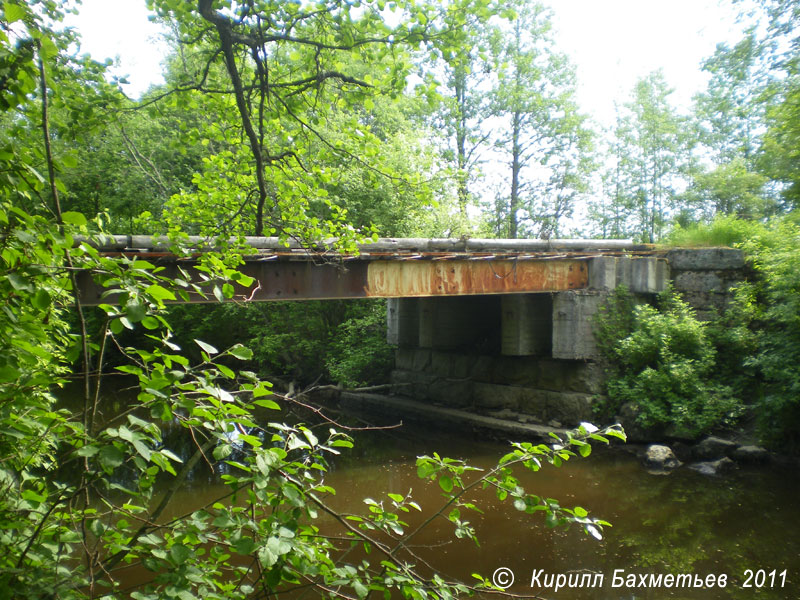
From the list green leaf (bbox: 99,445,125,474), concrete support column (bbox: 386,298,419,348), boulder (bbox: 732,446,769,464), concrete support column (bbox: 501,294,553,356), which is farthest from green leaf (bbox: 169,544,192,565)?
concrete support column (bbox: 386,298,419,348)

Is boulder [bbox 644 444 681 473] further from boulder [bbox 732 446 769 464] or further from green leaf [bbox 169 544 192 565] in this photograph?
green leaf [bbox 169 544 192 565]

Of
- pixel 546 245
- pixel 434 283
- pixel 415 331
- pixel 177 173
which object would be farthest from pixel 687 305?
pixel 177 173

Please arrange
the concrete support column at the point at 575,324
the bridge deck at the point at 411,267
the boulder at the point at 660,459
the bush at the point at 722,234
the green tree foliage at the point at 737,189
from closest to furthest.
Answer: the bridge deck at the point at 411,267 < the boulder at the point at 660,459 < the concrete support column at the point at 575,324 < the bush at the point at 722,234 < the green tree foliage at the point at 737,189

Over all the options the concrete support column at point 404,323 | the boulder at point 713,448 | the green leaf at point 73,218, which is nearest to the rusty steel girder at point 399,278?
the boulder at point 713,448

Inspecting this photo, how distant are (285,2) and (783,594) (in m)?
6.64

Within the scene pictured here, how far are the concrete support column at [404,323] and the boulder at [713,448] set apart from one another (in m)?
7.31

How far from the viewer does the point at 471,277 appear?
10.0 metres

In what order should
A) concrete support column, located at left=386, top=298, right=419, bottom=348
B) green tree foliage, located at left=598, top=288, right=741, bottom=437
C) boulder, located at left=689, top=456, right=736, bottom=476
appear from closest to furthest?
boulder, located at left=689, top=456, right=736, bottom=476, green tree foliage, located at left=598, top=288, right=741, bottom=437, concrete support column, located at left=386, top=298, right=419, bottom=348

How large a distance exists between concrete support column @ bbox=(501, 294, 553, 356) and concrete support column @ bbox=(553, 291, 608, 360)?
781 mm

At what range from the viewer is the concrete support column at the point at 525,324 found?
38.1ft

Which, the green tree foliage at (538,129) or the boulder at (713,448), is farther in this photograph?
the green tree foliage at (538,129)

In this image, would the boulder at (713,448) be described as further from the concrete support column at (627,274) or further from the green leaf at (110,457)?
the green leaf at (110,457)

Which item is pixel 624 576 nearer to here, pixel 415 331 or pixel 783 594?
pixel 783 594

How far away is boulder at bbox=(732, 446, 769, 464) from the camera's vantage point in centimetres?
871
